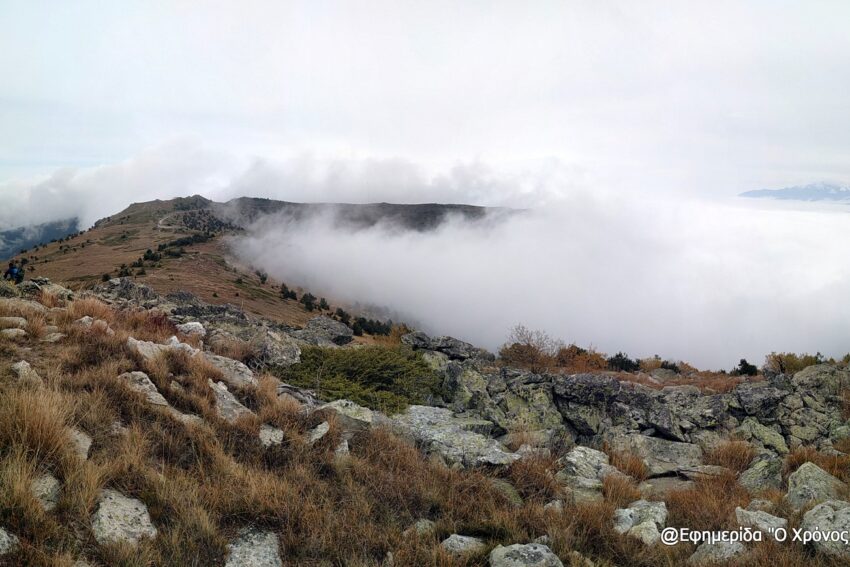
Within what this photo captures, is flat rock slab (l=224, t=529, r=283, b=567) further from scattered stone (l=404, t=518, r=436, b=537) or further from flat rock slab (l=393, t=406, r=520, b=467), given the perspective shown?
flat rock slab (l=393, t=406, r=520, b=467)

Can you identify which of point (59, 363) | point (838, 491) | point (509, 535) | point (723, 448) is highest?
point (59, 363)

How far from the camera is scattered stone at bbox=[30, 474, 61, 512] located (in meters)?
4.04

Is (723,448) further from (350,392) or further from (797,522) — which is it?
(350,392)

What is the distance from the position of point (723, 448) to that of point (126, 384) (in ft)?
35.8

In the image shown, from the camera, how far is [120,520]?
13.8 ft

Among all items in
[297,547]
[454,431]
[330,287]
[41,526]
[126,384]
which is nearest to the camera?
[41,526]

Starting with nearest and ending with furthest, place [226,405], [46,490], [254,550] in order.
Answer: [46,490] < [254,550] < [226,405]

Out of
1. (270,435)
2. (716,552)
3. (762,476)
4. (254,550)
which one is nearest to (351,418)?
(270,435)

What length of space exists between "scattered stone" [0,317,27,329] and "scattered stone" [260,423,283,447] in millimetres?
5002

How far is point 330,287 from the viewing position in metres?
154

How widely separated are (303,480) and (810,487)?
7.02m

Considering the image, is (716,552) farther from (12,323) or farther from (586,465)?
(12,323)

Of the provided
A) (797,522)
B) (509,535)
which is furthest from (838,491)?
(509,535)

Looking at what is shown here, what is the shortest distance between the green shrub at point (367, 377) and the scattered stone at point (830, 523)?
22.6 feet
